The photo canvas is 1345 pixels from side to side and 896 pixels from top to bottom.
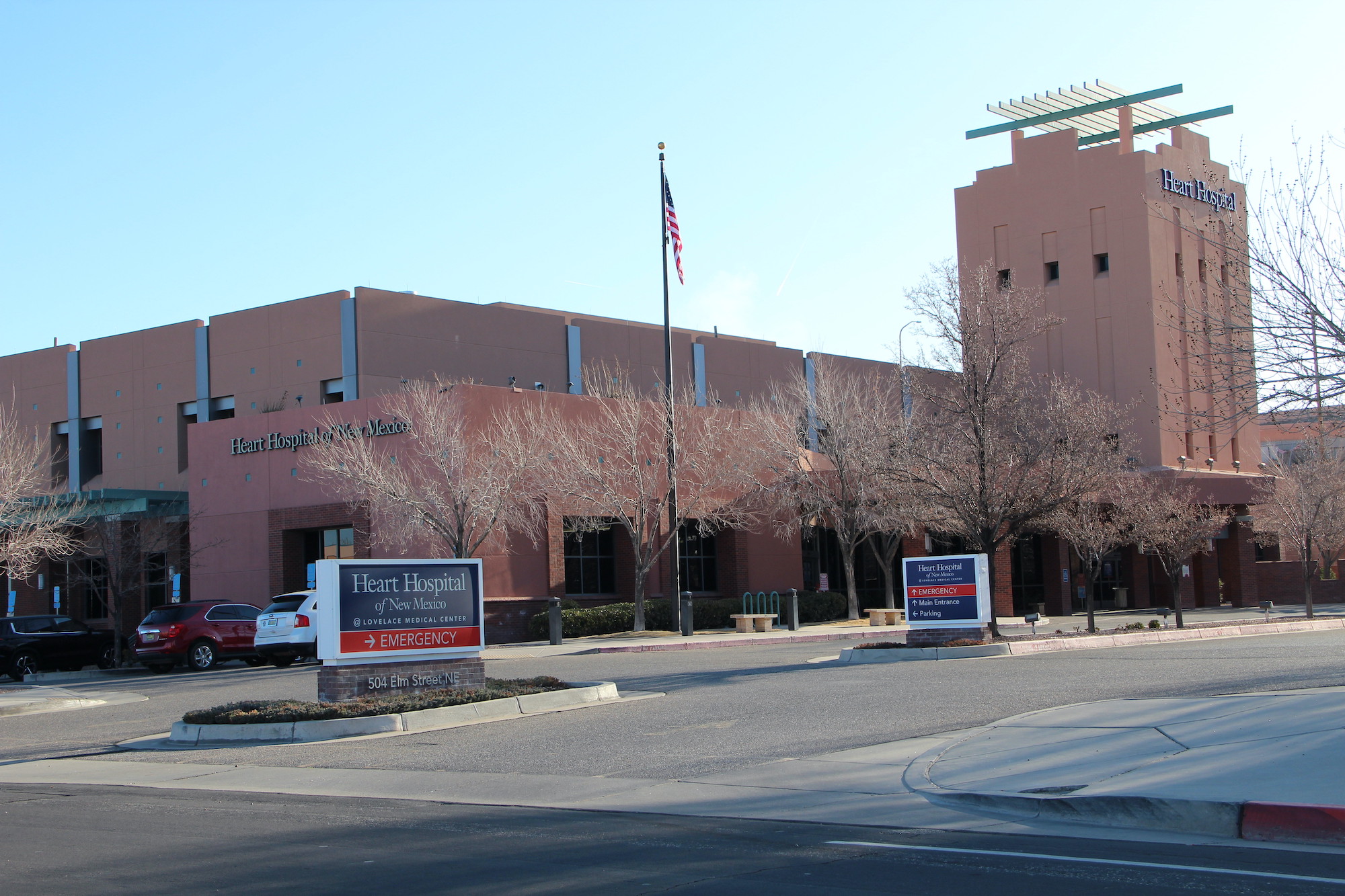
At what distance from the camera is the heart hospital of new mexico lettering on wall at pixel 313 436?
1326 inches

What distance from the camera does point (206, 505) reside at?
3772 centimetres

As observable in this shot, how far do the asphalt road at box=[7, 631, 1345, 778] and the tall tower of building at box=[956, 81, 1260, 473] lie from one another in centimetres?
2932

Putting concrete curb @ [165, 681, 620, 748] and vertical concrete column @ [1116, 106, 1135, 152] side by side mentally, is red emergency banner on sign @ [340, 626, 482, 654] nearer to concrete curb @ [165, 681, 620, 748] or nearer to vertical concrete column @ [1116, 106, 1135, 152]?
concrete curb @ [165, 681, 620, 748]

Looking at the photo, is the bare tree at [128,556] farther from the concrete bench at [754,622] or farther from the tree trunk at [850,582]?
the tree trunk at [850,582]

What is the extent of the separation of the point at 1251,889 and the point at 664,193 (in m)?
27.9

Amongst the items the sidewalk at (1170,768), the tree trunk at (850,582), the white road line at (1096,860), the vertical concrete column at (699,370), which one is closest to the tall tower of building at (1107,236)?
the vertical concrete column at (699,370)

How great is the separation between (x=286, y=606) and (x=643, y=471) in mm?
12342

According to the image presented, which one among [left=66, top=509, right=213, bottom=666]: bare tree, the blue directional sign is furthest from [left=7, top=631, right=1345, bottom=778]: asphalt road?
[left=66, top=509, right=213, bottom=666]: bare tree

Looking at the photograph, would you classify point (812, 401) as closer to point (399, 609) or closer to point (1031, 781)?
point (399, 609)

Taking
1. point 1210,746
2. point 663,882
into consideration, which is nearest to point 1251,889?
point 663,882

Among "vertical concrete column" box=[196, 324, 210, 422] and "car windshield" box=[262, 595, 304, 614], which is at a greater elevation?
"vertical concrete column" box=[196, 324, 210, 422]

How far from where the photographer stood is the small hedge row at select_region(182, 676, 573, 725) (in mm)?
14766

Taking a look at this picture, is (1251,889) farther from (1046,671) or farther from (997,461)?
(997,461)

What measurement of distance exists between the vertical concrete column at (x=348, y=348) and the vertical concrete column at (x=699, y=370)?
50.5ft
